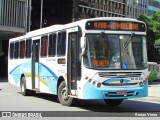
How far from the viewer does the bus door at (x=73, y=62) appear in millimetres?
14648

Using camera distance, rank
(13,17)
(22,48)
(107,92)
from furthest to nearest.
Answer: (13,17) → (22,48) → (107,92)

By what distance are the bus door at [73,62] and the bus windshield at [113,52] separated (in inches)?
23.3

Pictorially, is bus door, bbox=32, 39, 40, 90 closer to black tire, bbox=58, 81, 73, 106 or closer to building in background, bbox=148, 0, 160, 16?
black tire, bbox=58, 81, 73, 106

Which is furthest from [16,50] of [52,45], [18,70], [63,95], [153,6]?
[153,6]

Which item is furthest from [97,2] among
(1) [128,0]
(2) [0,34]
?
(2) [0,34]

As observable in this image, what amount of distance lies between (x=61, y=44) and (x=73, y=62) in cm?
137

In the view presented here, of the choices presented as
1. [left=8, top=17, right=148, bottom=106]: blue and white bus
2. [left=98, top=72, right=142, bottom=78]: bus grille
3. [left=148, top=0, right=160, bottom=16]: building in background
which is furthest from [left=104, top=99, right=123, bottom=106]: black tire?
[left=148, top=0, right=160, bottom=16]: building in background

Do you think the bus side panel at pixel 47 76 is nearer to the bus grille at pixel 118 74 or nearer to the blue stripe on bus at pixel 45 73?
the blue stripe on bus at pixel 45 73

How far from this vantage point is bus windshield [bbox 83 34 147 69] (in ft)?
46.3

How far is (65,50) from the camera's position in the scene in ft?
51.4

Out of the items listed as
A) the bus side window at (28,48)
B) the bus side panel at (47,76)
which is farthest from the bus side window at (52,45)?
the bus side window at (28,48)

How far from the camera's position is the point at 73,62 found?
15031mm

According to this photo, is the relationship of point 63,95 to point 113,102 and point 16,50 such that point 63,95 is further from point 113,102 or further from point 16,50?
point 16,50

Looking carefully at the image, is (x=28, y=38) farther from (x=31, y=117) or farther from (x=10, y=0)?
(x=10, y=0)
